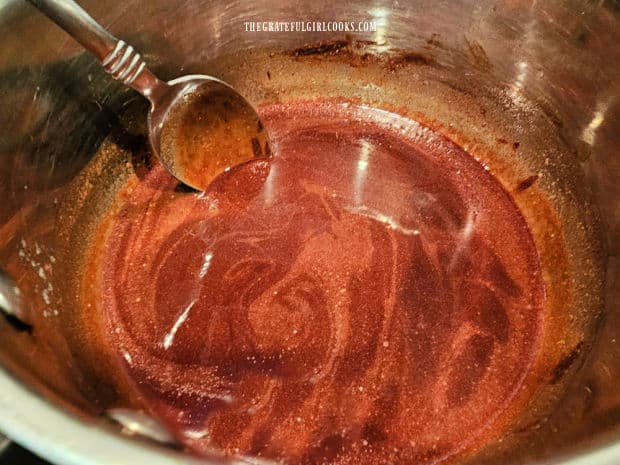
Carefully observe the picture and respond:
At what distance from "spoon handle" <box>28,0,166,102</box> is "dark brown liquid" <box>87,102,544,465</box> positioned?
0.39 meters

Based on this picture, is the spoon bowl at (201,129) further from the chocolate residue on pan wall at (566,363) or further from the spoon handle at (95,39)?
the chocolate residue on pan wall at (566,363)

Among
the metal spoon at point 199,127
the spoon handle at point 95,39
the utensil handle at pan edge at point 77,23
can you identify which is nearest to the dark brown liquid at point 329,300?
the metal spoon at point 199,127

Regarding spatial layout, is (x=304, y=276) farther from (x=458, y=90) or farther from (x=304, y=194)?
(x=458, y=90)

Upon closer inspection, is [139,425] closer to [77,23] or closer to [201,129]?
[77,23]

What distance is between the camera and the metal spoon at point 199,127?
140 centimetres

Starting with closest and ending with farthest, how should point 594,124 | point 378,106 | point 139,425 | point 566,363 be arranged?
point 139,425, point 566,363, point 594,124, point 378,106

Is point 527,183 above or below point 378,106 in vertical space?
below

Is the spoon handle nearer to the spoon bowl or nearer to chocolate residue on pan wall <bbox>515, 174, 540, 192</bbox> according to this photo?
the spoon bowl

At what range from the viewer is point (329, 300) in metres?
1.31

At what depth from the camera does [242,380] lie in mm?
1202

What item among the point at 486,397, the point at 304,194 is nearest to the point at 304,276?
the point at 304,194

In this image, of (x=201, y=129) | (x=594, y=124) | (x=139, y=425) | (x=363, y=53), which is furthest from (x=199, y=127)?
(x=594, y=124)

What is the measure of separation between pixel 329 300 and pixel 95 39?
28.5 inches

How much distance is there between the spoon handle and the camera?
1.02 metres
